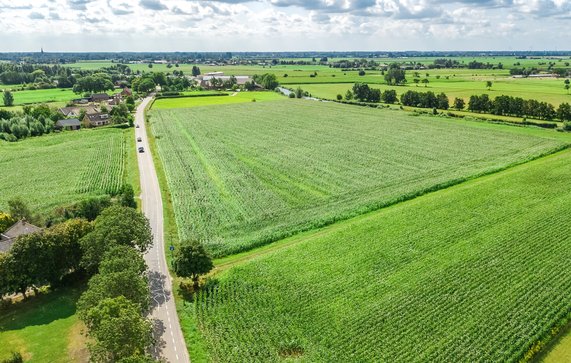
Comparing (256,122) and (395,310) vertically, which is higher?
(256,122)

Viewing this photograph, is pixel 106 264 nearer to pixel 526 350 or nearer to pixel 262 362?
pixel 262 362

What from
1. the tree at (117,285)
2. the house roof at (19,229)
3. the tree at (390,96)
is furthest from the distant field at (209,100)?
the tree at (117,285)

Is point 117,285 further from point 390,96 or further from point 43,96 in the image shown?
point 43,96

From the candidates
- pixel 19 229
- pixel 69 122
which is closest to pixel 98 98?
pixel 69 122

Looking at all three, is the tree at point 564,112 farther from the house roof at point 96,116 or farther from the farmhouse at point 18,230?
the house roof at point 96,116

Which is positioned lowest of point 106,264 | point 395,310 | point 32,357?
point 32,357

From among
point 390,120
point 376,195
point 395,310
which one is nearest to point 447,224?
point 376,195
